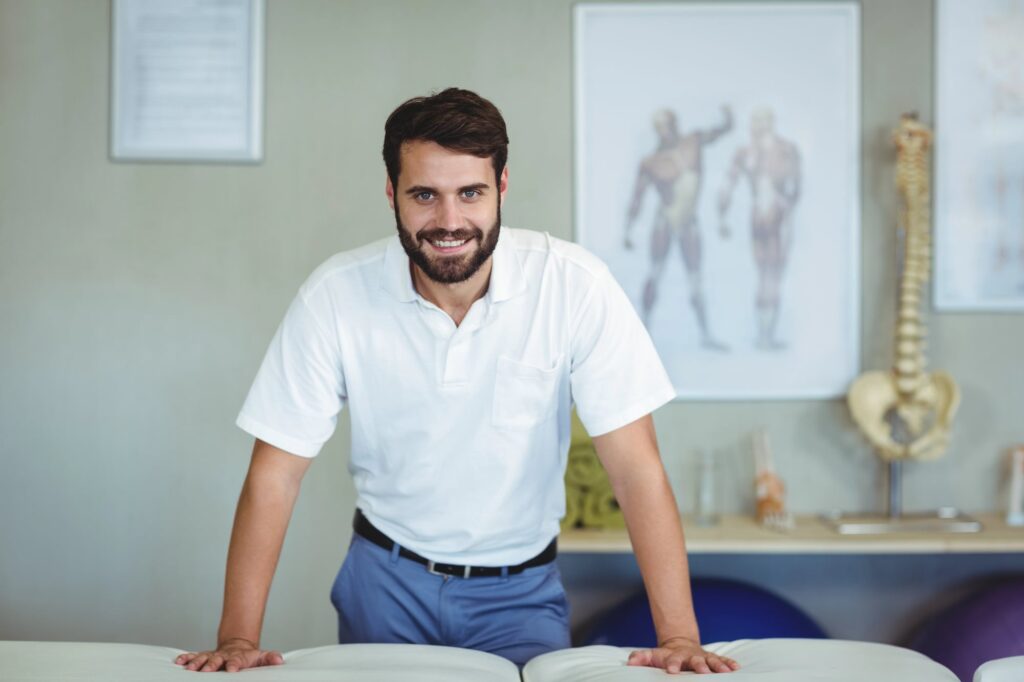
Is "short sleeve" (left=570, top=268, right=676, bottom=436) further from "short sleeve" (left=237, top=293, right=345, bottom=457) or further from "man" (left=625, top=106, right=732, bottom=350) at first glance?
"man" (left=625, top=106, right=732, bottom=350)

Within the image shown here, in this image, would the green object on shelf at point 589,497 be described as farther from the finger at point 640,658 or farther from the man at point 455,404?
the finger at point 640,658

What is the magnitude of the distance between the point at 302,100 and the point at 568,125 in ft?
2.42

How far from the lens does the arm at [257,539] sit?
5.07ft

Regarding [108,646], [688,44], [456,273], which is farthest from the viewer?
[688,44]

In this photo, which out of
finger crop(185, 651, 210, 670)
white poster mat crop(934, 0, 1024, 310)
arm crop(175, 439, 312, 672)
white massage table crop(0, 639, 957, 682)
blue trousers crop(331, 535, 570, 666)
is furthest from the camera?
white poster mat crop(934, 0, 1024, 310)

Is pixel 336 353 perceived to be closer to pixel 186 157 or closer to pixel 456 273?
pixel 456 273

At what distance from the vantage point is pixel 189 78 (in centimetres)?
279

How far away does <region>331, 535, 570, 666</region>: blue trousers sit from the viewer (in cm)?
177

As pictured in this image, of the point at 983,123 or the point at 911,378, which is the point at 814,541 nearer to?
the point at 911,378

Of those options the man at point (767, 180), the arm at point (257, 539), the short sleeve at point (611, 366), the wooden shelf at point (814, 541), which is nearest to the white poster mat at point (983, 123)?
the man at point (767, 180)

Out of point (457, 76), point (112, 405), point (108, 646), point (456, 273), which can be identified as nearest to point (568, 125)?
point (457, 76)

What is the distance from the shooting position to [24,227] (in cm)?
283

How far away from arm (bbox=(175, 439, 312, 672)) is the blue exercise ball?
1.06 metres

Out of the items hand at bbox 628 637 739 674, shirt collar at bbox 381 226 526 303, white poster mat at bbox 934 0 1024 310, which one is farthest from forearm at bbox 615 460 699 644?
white poster mat at bbox 934 0 1024 310
